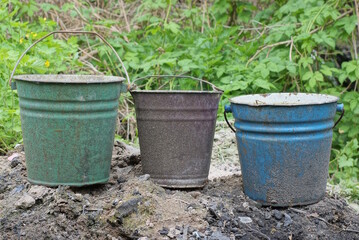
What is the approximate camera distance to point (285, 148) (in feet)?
11.2

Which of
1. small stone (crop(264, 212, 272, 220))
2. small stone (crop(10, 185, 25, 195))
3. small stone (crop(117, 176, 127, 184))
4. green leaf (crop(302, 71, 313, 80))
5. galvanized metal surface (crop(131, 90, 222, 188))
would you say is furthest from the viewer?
green leaf (crop(302, 71, 313, 80))

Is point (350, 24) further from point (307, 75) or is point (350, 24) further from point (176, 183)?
point (176, 183)

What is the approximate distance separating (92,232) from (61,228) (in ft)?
0.55

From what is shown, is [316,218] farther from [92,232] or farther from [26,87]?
[26,87]

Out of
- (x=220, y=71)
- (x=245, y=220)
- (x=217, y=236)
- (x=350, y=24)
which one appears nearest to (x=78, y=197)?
(x=217, y=236)

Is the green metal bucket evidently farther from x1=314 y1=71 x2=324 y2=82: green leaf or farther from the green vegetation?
x1=314 y1=71 x2=324 y2=82: green leaf

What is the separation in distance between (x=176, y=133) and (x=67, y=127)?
708mm

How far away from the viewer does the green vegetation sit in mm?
5180

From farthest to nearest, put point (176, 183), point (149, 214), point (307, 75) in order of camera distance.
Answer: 1. point (307, 75)
2. point (176, 183)
3. point (149, 214)

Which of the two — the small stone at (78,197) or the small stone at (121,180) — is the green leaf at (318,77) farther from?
the small stone at (78,197)

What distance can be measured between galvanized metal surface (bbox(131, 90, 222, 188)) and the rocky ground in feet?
0.41

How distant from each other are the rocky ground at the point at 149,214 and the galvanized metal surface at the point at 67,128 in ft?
0.41

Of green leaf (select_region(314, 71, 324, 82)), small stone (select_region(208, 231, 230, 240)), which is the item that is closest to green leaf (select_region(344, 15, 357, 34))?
green leaf (select_region(314, 71, 324, 82))

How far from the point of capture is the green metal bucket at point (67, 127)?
10.8 ft
